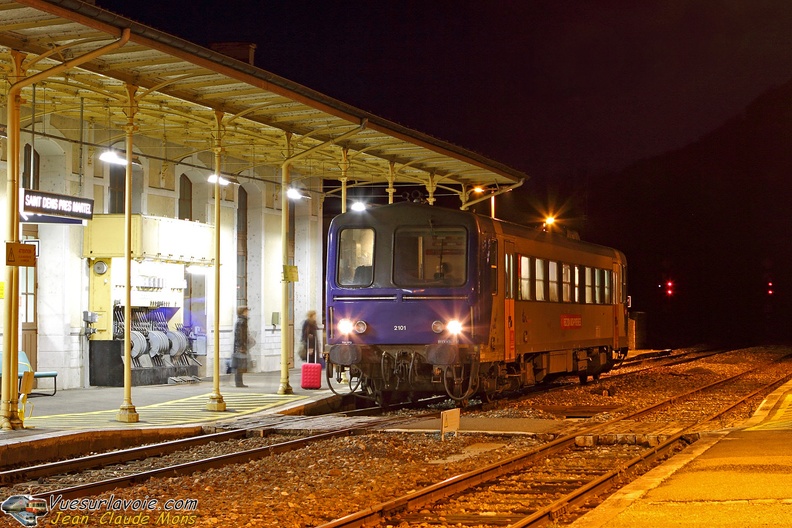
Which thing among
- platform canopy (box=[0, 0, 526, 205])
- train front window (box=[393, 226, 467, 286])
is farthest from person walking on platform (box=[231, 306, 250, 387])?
train front window (box=[393, 226, 467, 286])

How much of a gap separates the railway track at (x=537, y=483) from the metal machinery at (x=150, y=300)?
8874 mm

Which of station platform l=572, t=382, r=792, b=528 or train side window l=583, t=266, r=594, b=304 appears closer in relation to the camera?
station platform l=572, t=382, r=792, b=528

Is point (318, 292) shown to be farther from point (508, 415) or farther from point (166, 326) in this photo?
point (508, 415)

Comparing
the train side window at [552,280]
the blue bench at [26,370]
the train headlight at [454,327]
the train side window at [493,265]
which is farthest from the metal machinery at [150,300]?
the train side window at [552,280]

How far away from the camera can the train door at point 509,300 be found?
17.3 m

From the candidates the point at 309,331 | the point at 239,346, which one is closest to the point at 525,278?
the point at 309,331

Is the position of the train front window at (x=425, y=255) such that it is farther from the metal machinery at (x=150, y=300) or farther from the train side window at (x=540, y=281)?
the metal machinery at (x=150, y=300)

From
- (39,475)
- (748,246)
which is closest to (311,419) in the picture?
(39,475)

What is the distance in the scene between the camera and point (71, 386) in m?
19.3

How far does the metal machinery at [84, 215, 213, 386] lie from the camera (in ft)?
64.6

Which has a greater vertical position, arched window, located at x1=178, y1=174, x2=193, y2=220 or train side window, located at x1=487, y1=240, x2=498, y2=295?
arched window, located at x1=178, y1=174, x2=193, y2=220

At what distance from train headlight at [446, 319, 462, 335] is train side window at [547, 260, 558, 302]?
154 inches

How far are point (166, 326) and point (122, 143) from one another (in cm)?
391

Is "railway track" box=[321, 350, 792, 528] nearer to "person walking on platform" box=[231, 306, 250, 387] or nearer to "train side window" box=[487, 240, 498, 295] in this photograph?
"train side window" box=[487, 240, 498, 295]
